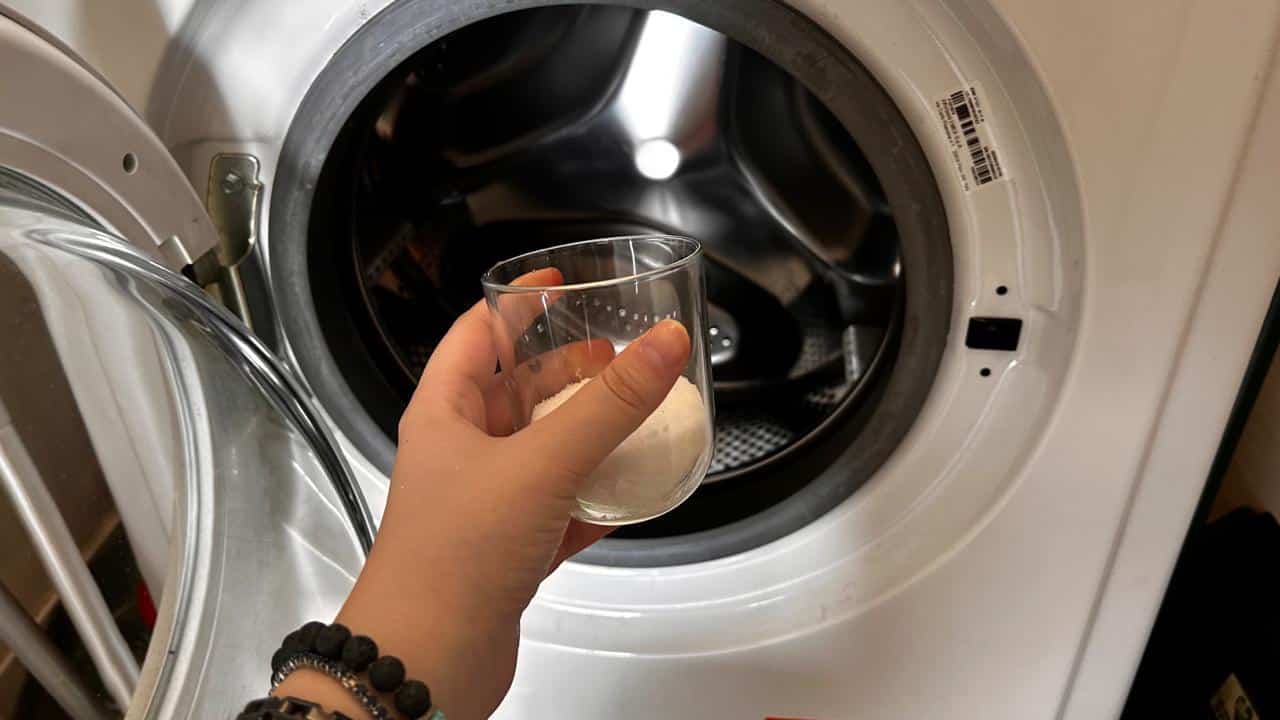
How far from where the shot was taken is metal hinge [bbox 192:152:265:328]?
489mm

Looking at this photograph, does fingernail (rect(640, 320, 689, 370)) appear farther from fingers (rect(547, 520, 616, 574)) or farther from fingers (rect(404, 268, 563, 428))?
fingers (rect(547, 520, 616, 574))

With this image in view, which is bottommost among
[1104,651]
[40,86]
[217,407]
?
[1104,651]

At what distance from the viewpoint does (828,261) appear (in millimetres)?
706

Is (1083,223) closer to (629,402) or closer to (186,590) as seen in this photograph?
(629,402)

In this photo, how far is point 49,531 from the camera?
47 cm

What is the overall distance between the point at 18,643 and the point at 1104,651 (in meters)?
0.69

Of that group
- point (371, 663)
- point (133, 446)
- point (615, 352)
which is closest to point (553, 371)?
point (615, 352)

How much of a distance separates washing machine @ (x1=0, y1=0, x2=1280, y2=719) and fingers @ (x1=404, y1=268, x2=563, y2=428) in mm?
146

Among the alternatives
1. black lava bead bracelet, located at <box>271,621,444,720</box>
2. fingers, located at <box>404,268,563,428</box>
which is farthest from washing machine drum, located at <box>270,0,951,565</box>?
black lava bead bracelet, located at <box>271,621,444,720</box>

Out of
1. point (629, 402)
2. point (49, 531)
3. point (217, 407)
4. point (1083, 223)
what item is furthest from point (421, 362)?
point (1083, 223)

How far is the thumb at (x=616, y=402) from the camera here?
32cm

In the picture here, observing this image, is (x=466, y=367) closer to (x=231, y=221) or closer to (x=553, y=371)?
(x=553, y=371)

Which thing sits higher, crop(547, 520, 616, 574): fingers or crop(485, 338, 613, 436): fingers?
crop(485, 338, 613, 436): fingers

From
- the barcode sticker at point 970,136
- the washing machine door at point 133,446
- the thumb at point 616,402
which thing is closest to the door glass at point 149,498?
the washing machine door at point 133,446
